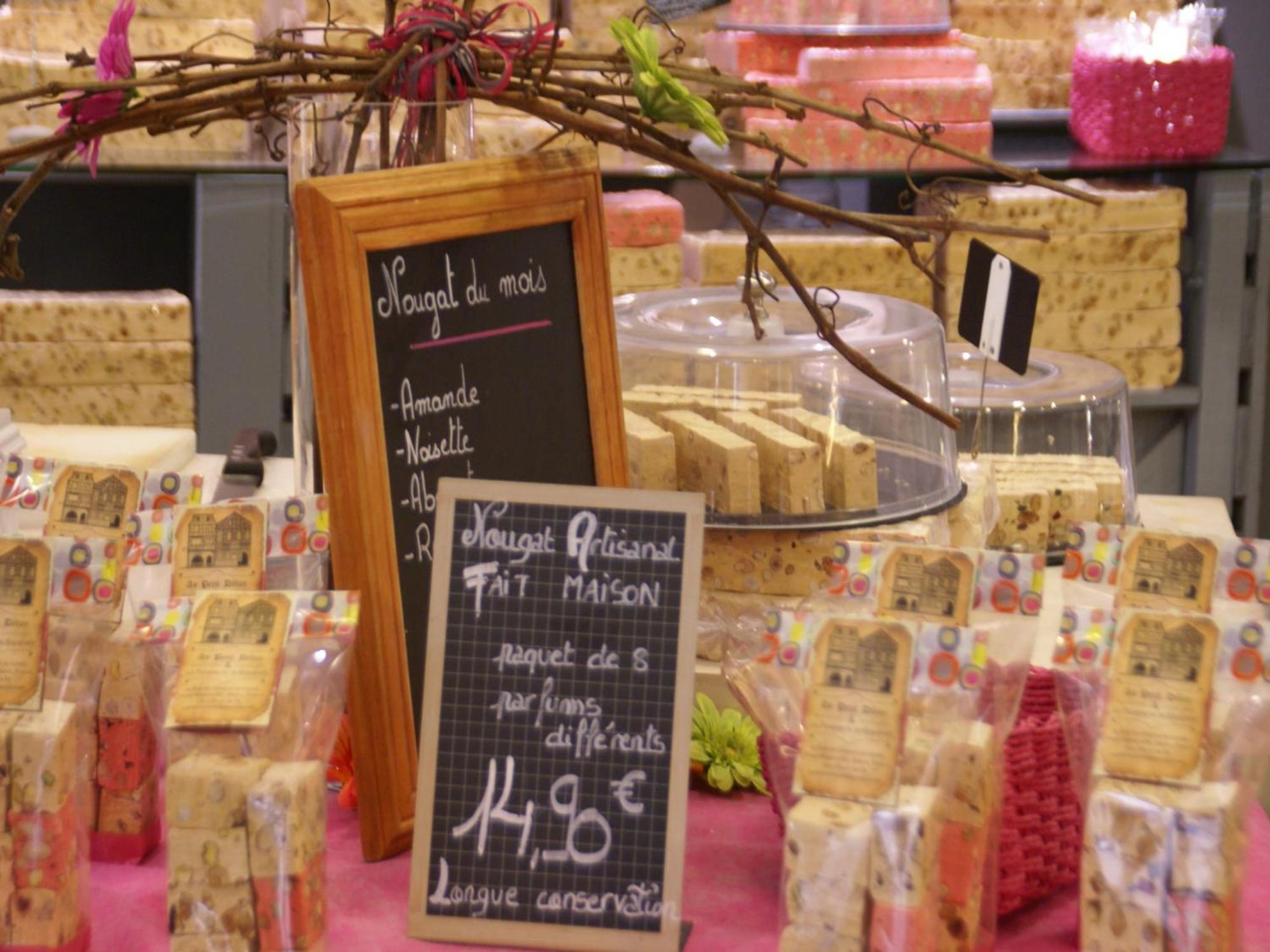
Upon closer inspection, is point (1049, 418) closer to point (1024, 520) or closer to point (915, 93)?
point (1024, 520)

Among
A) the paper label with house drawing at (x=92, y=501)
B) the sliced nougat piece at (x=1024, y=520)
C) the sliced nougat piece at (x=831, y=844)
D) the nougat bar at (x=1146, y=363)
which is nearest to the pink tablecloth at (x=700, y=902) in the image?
the sliced nougat piece at (x=831, y=844)

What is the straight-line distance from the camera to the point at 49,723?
3.18 feet

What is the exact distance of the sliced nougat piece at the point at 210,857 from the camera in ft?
3.05

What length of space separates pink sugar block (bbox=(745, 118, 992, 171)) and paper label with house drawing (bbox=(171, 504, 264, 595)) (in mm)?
1690

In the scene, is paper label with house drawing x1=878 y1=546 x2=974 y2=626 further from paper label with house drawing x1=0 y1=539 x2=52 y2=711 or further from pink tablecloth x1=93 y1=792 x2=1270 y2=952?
paper label with house drawing x1=0 y1=539 x2=52 y2=711

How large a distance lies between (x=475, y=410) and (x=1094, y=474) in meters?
0.96

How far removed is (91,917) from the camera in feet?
3.33

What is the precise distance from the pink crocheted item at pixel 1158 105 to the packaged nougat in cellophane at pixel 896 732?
6.74 feet

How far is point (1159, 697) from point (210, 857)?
1.96ft

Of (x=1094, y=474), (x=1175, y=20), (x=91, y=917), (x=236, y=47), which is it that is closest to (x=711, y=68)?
(x=91, y=917)

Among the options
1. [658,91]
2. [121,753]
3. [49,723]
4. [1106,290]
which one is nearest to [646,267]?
[1106,290]

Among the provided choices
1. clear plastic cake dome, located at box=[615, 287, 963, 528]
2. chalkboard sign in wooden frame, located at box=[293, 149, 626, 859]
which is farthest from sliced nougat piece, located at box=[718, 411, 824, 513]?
chalkboard sign in wooden frame, located at box=[293, 149, 626, 859]

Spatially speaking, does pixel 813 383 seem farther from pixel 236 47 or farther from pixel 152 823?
pixel 236 47

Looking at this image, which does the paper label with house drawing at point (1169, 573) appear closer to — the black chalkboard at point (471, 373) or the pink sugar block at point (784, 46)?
the black chalkboard at point (471, 373)
